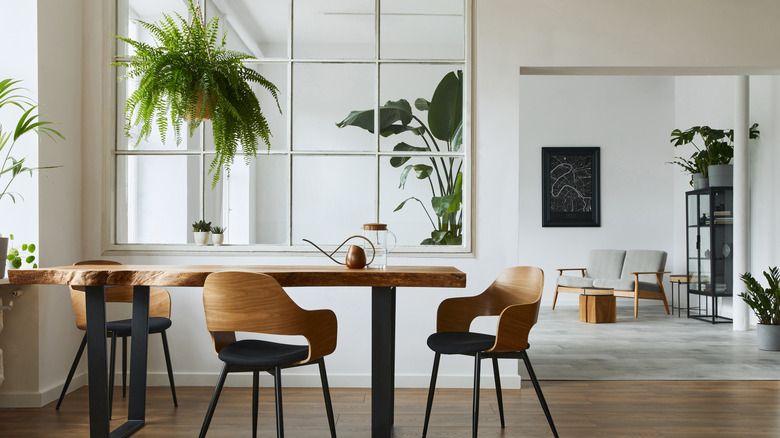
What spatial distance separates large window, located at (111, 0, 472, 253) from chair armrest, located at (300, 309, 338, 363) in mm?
1590

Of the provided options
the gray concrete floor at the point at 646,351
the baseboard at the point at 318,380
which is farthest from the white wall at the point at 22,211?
the gray concrete floor at the point at 646,351

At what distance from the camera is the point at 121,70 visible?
4211 mm

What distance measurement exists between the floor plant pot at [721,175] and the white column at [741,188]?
1.06ft

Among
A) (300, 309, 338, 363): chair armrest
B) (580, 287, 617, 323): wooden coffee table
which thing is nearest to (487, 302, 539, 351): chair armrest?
(300, 309, 338, 363): chair armrest

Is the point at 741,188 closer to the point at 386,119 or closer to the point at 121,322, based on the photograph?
the point at 386,119

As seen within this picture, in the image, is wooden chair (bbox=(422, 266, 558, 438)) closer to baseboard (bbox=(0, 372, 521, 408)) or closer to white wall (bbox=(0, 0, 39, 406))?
baseboard (bbox=(0, 372, 521, 408))

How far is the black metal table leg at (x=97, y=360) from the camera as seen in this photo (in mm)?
2658

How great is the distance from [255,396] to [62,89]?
7.98ft

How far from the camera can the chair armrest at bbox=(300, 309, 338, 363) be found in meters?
2.47

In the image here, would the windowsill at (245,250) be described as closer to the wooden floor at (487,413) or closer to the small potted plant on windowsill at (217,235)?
the small potted plant on windowsill at (217,235)

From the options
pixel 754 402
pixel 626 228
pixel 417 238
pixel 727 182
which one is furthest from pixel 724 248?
pixel 417 238

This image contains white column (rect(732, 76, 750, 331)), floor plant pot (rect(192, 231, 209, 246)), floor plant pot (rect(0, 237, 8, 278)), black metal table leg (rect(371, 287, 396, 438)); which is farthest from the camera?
white column (rect(732, 76, 750, 331))

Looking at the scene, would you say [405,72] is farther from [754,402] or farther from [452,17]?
[754,402]

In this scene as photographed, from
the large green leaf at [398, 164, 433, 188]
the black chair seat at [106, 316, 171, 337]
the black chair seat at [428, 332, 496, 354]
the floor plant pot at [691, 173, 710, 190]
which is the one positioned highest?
the floor plant pot at [691, 173, 710, 190]
